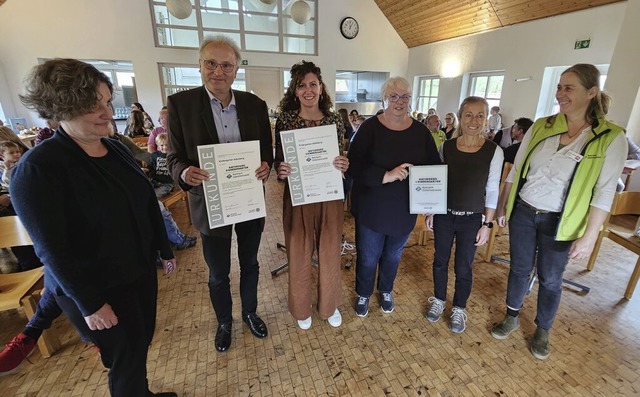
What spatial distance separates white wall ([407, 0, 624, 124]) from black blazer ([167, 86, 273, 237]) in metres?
5.83

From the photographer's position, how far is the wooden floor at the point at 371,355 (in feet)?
5.49

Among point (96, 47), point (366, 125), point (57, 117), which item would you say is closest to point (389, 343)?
point (366, 125)

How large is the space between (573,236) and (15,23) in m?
9.91

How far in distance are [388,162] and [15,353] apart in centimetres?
240

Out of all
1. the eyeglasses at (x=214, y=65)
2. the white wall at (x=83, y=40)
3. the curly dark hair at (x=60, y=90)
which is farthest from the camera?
the white wall at (x=83, y=40)

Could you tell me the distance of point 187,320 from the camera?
2.16 m

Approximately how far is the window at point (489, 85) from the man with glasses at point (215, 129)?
22.2ft

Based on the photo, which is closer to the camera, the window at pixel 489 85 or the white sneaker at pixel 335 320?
the white sneaker at pixel 335 320

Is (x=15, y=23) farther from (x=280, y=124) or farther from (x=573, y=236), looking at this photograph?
(x=573, y=236)

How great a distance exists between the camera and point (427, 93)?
9102 mm

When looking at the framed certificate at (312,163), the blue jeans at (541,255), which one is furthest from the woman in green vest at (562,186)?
the framed certificate at (312,163)

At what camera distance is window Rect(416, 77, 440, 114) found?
8695mm

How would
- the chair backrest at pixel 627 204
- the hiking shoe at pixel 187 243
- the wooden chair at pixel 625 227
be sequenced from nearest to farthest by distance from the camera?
1. the wooden chair at pixel 625 227
2. the chair backrest at pixel 627 204
3. the hiking shoe at pixel 187 243

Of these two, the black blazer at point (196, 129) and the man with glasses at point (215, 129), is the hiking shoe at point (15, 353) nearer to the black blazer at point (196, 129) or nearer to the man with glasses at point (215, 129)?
the man with glasses at point (215, 129)
